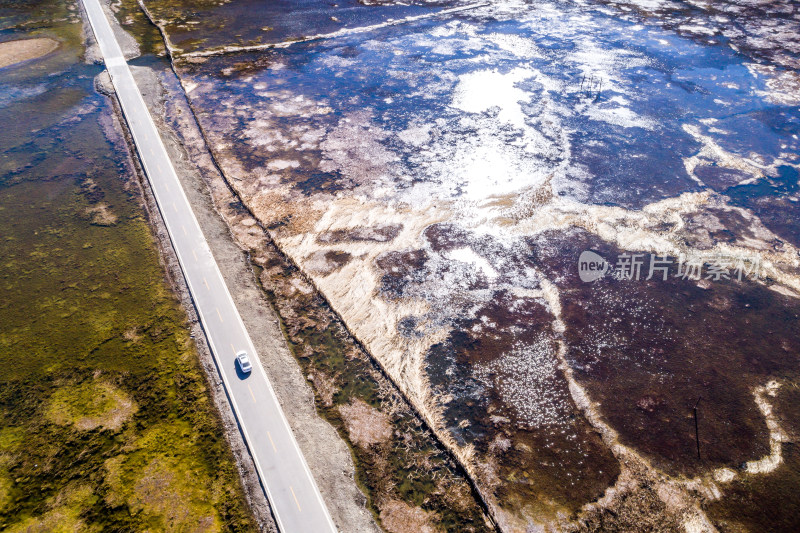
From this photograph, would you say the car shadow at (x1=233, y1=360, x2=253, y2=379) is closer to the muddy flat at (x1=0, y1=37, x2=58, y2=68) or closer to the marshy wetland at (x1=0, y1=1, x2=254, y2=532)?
the marshy wetland at (x1=0, y1=1, x2=254, y2=532)

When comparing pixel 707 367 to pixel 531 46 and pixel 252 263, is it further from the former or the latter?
pixel 531 46

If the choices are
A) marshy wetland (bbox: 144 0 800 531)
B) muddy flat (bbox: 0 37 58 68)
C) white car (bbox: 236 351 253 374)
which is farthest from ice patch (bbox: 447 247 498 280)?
muddy flat (bbox: 0 37 58 68)

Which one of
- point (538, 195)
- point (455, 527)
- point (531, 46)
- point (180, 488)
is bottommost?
point (455, 527)

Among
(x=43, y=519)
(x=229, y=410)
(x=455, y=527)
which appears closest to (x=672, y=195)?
(x=455, y=527)

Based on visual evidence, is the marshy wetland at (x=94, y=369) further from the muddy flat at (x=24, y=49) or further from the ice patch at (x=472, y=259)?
the muddy flat at (x=24, y=49)

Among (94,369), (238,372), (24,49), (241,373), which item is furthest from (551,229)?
(24,49)

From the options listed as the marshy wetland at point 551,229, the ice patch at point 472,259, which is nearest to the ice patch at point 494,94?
the marshy wetland at point 551,229

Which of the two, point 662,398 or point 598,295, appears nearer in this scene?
point 662,398
